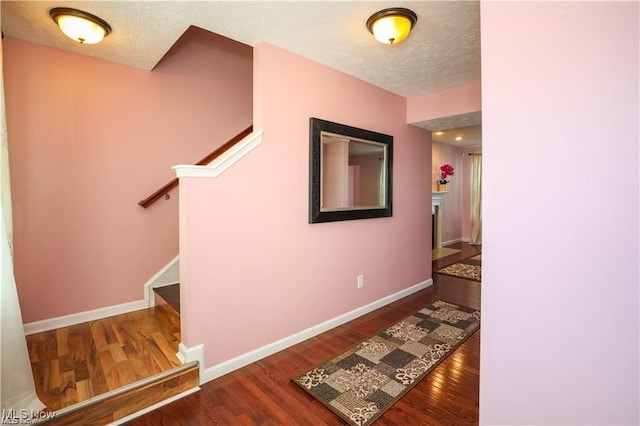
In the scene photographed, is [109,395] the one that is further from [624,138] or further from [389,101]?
[389,101]

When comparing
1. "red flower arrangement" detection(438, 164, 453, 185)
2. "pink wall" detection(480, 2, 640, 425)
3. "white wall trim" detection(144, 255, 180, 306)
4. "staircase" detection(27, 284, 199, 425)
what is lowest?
"staircase" detection(27, 284, 199, 425)

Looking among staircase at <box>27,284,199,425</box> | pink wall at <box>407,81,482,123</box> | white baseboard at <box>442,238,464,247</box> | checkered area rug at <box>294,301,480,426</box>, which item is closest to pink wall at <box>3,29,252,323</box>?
staircase at <box>27,284,199,425</box>

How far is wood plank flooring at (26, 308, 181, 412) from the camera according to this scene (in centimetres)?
158

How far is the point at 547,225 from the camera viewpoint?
35.9 inches

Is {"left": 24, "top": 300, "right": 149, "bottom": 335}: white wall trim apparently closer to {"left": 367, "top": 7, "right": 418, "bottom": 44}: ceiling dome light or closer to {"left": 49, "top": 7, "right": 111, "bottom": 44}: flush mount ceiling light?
{"left": 49, "top": 7, "right": 111, "bottom": 44}: flush mount ceiling light

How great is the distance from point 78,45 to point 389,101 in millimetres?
2686

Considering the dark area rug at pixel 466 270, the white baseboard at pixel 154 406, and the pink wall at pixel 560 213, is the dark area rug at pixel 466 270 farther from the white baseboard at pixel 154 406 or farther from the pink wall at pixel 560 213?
the white baseboard at pixel 154 406

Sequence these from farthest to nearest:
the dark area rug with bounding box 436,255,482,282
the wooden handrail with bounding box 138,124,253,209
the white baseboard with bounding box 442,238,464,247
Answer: the white baseboard with bounding box 442,238,464,247 < the dark area rug with bounding box 436,255,482,282 < the wooden handrail with bounding box 138,124,253,209

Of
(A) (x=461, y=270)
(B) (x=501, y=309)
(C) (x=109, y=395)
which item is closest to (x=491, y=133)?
(B) (x=501, y=309)

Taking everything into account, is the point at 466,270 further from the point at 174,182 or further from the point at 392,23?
the point at 174,182

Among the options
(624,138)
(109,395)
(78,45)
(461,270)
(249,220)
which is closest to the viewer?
(624,138)

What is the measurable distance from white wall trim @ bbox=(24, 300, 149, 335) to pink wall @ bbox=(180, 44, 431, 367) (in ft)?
3.64

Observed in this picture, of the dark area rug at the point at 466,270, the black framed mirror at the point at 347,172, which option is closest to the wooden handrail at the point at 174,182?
the black framed mirror at the point at 347,172

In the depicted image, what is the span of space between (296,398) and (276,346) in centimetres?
54
